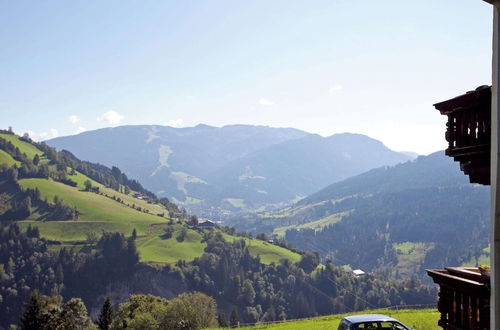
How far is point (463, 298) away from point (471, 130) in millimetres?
3944

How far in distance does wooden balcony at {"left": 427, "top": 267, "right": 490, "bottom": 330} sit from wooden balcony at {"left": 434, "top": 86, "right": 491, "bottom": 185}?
92.2 inches

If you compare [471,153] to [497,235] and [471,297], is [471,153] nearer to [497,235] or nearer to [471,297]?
[497,235]

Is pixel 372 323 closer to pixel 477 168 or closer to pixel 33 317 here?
pixel 477 168

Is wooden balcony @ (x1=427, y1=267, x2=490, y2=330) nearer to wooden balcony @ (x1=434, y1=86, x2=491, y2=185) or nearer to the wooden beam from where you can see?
the wooden beam

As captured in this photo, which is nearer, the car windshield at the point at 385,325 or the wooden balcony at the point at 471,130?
the wooden balcony at the point at 471,130

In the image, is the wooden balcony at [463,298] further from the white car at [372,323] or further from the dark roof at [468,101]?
the white car at [372,323]

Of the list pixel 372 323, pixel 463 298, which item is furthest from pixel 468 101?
pixel 372 323

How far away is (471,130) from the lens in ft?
37.3

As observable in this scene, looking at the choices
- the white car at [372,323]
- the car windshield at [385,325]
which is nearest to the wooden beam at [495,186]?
the white car at [372,323]

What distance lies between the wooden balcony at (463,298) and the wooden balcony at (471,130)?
2342 mm

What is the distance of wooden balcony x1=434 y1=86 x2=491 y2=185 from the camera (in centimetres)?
1092

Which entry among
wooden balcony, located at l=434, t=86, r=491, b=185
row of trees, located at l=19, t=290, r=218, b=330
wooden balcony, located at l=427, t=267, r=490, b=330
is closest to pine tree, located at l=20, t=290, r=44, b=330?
row of trees, located at l=19, t=290, r=218, b=330

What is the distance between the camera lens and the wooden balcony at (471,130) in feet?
35.8

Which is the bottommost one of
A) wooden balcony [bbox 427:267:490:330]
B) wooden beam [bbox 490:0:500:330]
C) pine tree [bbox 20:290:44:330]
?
pine tree [bbox 20:290:44:330]
